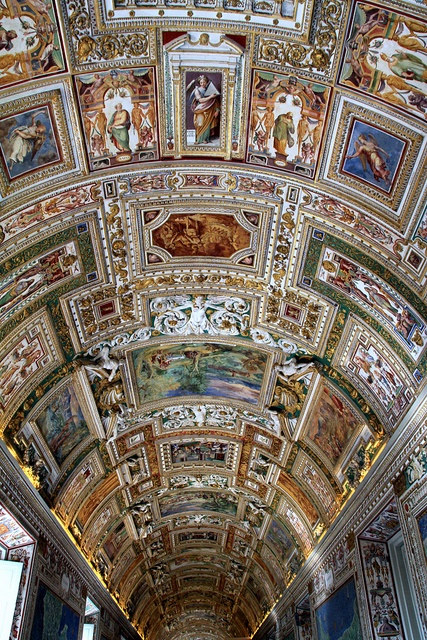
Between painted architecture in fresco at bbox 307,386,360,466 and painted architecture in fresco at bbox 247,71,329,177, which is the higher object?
painted architecture in fresco at bbox 247,71,329,177

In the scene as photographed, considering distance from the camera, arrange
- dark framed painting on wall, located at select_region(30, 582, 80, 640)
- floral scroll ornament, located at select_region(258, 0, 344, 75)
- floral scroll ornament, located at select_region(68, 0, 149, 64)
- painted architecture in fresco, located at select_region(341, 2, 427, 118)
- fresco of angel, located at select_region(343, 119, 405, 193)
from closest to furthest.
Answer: painted architecture in fresco, located at select_region(341, 2, 427, 118) < floral scroll ornament, located at select_region(258, 0, 344, 75) < floral scroll ornament, located at select_region(68, 0, 149, 64) < fresco of angel, located at select_region(343, 119, 405, 193) < dark framed painting on wall, located at select_region(30, 582, 80, 640)

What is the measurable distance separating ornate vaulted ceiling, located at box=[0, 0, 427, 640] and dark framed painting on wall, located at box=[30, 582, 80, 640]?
2287 millimetres

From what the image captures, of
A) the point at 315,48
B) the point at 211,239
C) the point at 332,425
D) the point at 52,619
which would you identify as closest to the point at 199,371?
the point at 332,425

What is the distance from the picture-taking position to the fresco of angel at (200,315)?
48.0ft

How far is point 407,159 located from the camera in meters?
9.43

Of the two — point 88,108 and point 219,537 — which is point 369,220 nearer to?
point 88,108

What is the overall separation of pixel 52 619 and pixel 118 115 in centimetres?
1298

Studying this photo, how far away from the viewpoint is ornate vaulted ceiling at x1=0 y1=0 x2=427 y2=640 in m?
8.96

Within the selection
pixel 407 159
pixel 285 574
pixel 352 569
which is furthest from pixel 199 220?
pixel 285 574

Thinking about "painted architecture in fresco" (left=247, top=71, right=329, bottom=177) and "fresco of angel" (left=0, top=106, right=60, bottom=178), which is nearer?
"fresco of angel" (left=0, top=106, right=60, bottom=178)

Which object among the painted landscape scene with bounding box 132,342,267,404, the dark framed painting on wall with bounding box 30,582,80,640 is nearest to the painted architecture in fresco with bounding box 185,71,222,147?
the painted landscape scene with bounding box 132,342,267,404

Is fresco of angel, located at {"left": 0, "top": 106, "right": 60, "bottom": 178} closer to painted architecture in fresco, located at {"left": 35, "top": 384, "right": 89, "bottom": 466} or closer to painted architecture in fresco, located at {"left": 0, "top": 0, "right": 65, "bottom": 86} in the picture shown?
painted architecture in fresco, located at {"left": 0, "top": 0, "right": 65, "bottom": 86}

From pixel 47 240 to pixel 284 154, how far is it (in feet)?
16.3

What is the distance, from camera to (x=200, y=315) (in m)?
15.1
